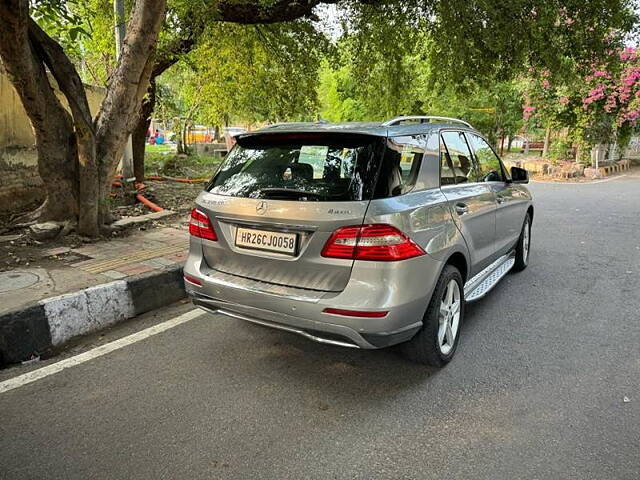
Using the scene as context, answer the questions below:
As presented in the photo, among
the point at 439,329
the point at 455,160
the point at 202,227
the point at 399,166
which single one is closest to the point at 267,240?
the point at 202,227

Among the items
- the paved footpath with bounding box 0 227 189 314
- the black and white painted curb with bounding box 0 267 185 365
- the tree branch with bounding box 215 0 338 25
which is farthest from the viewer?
the tree branch with bounding box 215 0 338 25

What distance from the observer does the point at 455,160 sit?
150 inches

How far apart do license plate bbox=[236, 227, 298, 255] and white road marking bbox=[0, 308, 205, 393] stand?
1.30 meters

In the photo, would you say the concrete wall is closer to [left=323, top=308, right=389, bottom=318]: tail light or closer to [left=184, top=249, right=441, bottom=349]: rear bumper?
[left=184, top=249, right=441, bottom=349]: rear bumper

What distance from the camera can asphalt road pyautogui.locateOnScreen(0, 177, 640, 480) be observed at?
2.34 meters

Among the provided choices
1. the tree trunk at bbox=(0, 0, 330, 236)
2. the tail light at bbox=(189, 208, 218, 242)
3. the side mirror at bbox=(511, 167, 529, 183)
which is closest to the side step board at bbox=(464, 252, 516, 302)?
the side mirror at bbox=(511, 167, 529, 183)

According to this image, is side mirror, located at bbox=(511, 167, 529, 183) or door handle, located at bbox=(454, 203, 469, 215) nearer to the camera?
door handle, located at bbox=(454, 203, 469, 215)

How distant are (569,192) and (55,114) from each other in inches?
511

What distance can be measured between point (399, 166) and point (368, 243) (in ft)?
1.96

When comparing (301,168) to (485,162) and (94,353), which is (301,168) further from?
(485,162)

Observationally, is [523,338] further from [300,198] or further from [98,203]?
[98,203]

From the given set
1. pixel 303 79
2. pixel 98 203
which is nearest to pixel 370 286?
pixel 98 203

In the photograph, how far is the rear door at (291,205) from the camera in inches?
112

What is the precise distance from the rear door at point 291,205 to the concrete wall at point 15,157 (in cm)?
549
